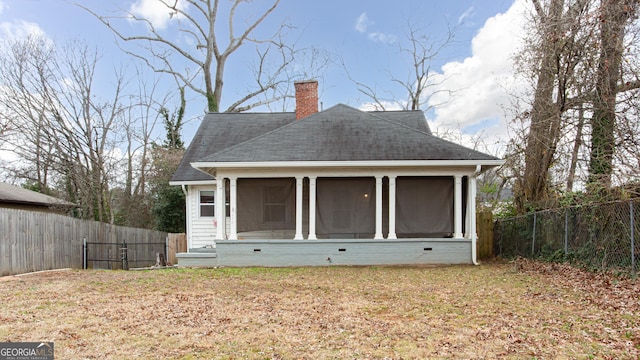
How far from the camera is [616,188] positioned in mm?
8062

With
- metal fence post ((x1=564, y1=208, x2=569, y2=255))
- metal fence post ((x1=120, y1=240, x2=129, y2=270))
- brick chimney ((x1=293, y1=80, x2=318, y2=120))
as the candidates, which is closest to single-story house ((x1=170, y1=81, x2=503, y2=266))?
brick chimney ((x1=293, y1=80, x2=318, y2=120))

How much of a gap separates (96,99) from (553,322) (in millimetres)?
19254

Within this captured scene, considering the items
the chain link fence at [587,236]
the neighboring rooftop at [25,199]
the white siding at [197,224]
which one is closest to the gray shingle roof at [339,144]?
the white siding at [197,224]

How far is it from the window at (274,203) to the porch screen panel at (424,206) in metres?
3.54

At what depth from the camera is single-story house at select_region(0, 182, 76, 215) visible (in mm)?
16556

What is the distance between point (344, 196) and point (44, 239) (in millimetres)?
8888

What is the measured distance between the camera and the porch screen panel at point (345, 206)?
11.7 meters

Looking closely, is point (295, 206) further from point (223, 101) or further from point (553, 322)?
point (223, 101)

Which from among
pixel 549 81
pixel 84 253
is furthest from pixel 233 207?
pixel 549 81

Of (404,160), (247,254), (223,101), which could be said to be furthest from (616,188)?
(223,101)

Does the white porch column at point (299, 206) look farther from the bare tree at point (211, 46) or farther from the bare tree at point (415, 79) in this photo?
the bare tree at point (415, 79)

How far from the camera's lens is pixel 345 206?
1174 centimetres

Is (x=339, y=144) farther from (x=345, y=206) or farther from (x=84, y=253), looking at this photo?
(x=84, y=253)

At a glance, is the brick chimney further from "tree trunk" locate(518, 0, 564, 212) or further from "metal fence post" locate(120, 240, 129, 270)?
"metal fence post" locate(120, 240, 129, 270)
